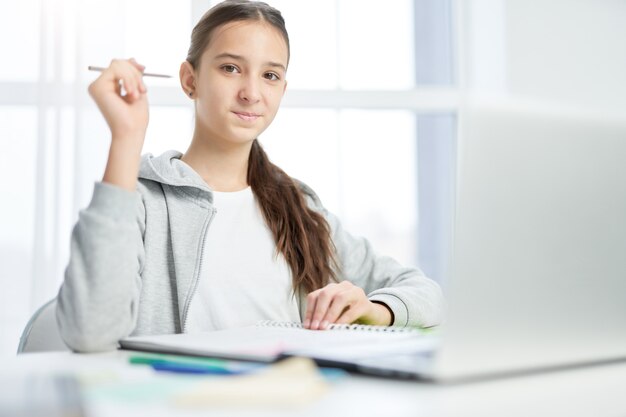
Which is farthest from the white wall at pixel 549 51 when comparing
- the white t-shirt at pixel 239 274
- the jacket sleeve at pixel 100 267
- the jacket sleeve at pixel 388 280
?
the white t-shirt at pixel 239 274

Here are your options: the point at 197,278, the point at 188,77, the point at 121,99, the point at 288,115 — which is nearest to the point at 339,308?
the point at 197,278

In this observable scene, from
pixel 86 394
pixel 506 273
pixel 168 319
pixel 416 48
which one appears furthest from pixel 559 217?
pixel 416 48

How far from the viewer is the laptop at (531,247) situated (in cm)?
47

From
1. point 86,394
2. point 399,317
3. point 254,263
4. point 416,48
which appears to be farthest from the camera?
point 416,48

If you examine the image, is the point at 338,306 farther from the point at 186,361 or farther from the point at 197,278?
the point at 186,361

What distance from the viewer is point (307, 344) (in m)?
0.69

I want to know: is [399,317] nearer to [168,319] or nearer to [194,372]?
[168,319]

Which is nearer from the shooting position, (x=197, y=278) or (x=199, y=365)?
(x=199, y=365)

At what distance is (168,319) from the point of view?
112 centimetres

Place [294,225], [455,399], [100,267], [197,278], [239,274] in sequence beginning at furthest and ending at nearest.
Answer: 1. [294,225]
2. [239,274]
3. [197,278]
4. [100,267]
5. [455,399]

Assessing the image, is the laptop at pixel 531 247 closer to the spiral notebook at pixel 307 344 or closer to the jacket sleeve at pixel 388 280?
the spiral notebook at pixel 307 344

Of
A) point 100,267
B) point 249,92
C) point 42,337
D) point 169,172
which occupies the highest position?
point 249,92

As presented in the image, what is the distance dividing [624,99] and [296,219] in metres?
0.84

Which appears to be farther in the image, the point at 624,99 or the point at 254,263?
the point at 254,263
